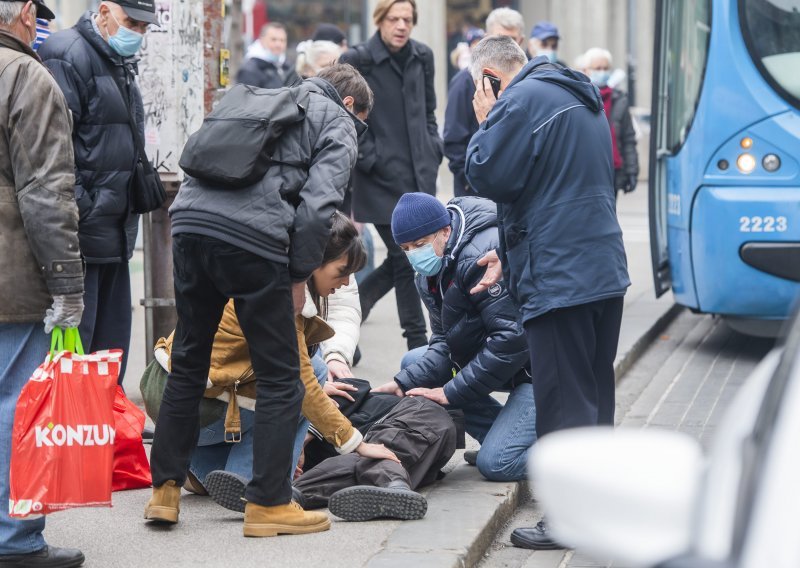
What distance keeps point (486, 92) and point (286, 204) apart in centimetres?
98

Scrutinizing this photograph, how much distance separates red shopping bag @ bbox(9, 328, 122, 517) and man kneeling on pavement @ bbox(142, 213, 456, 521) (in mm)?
643

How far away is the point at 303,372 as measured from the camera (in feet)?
15.5

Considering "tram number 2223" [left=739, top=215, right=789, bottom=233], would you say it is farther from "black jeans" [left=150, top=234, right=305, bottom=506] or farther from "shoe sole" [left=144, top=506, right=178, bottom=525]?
"shoe sole" [left=144, top=506, right=178, bottom=525]

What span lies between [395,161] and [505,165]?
11.7ft

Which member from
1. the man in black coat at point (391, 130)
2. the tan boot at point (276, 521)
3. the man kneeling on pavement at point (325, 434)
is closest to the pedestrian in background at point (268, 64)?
the man in black coat at point (391, 130)

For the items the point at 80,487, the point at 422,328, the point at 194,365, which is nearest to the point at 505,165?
the point at 194,365

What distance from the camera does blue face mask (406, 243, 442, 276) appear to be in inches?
217

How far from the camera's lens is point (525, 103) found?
456 centimetres

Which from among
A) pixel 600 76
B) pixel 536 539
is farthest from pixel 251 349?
pixel 600 76

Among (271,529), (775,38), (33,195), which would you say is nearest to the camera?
(33,195)

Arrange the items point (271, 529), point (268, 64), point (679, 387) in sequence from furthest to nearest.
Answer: point (268, 64) → point (679, 387) → point (271, 529)

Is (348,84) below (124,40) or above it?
below

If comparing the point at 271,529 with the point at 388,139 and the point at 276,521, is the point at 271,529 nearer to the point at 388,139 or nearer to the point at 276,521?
the point at 276,521

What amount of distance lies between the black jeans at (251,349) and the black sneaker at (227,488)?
8.8 inches
